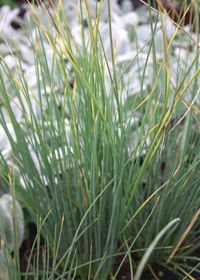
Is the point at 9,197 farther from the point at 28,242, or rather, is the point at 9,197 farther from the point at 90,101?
the point at 90,101

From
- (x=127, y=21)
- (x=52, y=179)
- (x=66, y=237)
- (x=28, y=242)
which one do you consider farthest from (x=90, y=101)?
(x=127, y=21)

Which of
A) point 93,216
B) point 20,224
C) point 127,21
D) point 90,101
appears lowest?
point 20,224

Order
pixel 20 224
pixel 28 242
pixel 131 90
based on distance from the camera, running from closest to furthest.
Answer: pixel 20 224 < pixel 28 242 < pixel 131 90

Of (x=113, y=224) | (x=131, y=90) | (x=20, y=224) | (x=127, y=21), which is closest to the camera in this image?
(x=113, y=224)

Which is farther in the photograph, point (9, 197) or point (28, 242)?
point (28, 242)

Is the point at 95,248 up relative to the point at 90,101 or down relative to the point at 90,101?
down

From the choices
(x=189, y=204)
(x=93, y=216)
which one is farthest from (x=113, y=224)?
(x=189, y=204)

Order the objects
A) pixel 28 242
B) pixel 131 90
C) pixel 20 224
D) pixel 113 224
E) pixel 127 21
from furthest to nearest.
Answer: pixel 127 21 < pixel 131 90 < pixel 28 242 < pixel 20 224 < pixel 113 224

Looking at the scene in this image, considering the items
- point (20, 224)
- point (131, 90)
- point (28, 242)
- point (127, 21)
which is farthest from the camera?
point (127, 21)

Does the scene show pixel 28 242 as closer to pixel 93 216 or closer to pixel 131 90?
pixel 93 216
